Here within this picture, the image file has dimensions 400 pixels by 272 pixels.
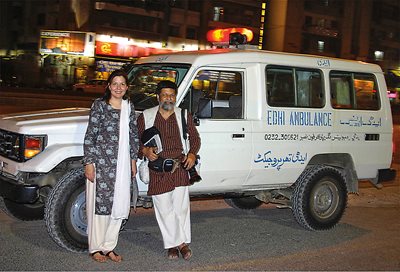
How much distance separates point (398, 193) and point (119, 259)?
688 cm

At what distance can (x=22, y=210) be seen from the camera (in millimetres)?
6352

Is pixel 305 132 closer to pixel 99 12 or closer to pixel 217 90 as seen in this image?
pixel 217 90

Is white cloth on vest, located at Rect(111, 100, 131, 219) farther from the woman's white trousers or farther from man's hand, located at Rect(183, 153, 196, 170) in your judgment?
man's hand, located at Rect(183, 153, 196, 170)

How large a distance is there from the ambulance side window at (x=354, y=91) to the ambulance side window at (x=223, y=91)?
1483mm

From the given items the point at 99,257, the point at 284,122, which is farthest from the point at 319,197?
the point at 99,257

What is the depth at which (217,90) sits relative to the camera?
614cm

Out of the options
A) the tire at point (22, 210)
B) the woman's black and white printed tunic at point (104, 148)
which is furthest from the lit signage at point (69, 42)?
the woman's black and white printed tunic at point (104, 148)

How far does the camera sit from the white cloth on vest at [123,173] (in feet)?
16.0

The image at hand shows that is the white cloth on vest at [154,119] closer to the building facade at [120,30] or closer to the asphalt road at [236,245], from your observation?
the asphalt road at [236,245]

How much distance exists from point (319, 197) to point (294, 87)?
1.53 meters

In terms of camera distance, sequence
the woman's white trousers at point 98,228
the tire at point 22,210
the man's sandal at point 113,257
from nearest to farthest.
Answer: the woman's white trousers at point 98,228 < the man's sandal at point 113,257 < the tire at point 22,210

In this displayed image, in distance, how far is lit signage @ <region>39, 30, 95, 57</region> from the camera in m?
40.5

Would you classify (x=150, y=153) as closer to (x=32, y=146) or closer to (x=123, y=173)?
(x=123, y=173)

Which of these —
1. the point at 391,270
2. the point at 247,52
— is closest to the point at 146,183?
the point at 247,52
